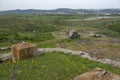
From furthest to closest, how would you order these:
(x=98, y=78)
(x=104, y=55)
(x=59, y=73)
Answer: (x=104, y=55) < (x=59, y=73) < (x=98, y=78)

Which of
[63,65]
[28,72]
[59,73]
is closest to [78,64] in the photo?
[63,65]

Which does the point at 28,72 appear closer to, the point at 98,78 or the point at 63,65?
the point at 63,65

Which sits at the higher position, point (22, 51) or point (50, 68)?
point (22, 51)

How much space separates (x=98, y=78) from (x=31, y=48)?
43.4ft

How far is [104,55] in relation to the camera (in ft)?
92.8

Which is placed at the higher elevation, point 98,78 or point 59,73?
point 98,78

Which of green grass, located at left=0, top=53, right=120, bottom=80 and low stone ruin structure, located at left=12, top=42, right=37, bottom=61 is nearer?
green grass, located at left=0, top=53, right=120, bottom=80

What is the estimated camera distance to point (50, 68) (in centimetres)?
2009

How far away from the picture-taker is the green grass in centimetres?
1820

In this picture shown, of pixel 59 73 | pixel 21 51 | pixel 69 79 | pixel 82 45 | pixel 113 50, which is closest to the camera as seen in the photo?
pixel 69 79

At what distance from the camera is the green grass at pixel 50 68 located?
18.2 meters

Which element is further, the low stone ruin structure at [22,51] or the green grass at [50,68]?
the low stone ruin structure at [22,51]

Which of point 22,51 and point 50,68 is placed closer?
point 50,68

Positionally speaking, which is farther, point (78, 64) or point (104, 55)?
point (104, 55)
